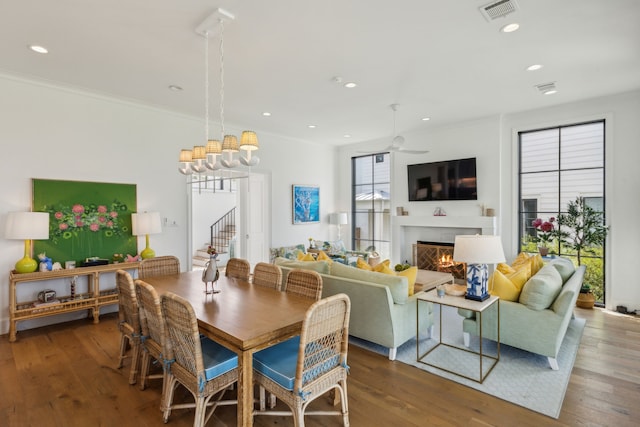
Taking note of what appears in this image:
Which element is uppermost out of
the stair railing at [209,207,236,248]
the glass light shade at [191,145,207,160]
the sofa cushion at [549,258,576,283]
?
the glass light shade at [191,145,207,160]

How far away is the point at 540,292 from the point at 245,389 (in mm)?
2636

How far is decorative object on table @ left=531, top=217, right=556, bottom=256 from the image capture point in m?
4.97

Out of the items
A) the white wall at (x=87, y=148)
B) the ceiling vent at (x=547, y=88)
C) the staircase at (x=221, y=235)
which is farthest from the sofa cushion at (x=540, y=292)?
the staircase at (x=221, y=235)

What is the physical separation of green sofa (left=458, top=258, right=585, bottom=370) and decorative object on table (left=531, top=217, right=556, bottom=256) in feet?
6.12

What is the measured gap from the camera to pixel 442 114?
560 centimetres

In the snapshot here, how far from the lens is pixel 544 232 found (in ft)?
17.1

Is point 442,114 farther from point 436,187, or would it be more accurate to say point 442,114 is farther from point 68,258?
point 68,258

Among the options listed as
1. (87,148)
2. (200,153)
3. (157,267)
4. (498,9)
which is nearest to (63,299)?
(157,267)

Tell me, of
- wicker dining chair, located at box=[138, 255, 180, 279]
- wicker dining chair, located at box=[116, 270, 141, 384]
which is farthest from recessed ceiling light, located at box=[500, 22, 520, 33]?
wicker dining chair, located at box=[138, 255, 180, 279]

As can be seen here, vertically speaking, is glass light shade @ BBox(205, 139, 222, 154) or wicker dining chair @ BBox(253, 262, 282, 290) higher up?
glass light shade @ BBox(205, 139, 222, 154)

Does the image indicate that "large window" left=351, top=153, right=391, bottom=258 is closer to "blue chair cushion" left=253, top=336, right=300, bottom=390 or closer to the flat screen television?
the flat screen television

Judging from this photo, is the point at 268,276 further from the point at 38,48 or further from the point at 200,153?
the point at 38,48

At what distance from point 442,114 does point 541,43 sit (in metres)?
2.39

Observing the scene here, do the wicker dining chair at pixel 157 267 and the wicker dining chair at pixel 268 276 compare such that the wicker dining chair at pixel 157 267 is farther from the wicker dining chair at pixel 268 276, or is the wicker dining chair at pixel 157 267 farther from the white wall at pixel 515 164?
the white wall at pixel 515 164
